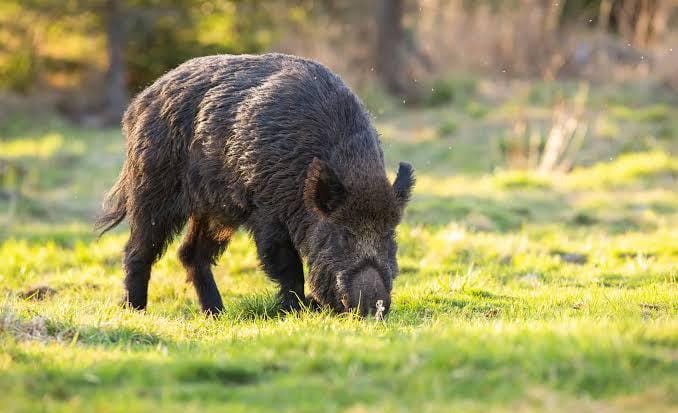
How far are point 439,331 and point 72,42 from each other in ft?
77.5

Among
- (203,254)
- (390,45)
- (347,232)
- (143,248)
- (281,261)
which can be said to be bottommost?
(203,254)

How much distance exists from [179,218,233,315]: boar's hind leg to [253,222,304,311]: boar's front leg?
1.21 m

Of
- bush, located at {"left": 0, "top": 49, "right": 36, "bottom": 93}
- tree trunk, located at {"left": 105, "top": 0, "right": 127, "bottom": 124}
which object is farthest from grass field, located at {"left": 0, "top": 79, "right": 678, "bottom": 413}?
bush, located at {"left": 0, "top": 49, "right": 36, "bottom": 93}

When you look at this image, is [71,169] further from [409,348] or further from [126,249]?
[409,348]

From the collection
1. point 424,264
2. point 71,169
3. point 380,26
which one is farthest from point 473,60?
point 424,264

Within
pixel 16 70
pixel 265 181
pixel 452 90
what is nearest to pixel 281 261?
pixel 265 181

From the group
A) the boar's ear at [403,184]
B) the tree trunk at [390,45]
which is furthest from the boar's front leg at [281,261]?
the tree trunk at [390,45]

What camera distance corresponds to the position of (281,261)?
7.25m

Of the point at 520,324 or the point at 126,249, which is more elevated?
the point at 520,324

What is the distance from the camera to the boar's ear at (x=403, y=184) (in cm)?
705

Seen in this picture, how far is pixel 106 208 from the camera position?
8914 millimetres

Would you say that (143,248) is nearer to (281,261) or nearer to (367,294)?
(281,261)

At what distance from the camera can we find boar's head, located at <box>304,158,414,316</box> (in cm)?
658

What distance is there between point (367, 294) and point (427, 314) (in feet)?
2.74
